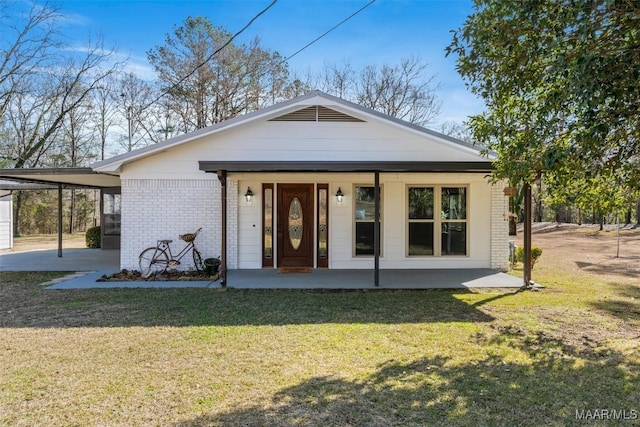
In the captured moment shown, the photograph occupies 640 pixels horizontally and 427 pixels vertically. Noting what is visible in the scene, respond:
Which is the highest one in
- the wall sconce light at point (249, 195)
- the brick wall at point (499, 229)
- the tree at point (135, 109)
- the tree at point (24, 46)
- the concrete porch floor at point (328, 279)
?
the tree at point (24, 46)

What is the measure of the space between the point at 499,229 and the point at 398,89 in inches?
691

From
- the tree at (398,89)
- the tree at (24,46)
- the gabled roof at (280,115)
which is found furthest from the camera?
the tree at (398,89)

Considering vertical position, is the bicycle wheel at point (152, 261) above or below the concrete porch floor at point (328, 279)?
above

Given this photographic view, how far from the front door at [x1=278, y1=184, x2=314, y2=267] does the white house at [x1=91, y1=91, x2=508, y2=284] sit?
1.0 inches

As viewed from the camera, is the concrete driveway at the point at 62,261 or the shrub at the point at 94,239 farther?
the shrub at the point at 94,239

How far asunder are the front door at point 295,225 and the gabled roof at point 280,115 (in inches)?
73.0

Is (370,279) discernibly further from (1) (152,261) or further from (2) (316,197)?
(1) (152,261)

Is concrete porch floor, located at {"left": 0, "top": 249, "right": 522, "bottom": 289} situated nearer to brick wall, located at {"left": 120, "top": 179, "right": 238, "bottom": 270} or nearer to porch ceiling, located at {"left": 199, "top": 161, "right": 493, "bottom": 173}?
brick wall, located at {"left": 120, "top": 179, "right": 238, "bottom": 270}

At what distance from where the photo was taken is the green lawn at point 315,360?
3221 millimetres

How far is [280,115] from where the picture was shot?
966 centimetres

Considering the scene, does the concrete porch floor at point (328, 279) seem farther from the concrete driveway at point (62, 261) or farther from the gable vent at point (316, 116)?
the gable vent at point (316, 116)

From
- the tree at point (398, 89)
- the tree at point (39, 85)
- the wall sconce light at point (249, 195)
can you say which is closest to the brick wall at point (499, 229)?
the wall sconce light at point (249, 195)

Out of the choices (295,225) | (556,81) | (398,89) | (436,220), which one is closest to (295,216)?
(295,225)

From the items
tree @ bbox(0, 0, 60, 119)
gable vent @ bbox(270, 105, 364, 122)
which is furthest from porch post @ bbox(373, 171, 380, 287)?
tree @ bbox(0, 0, 60, 119)
